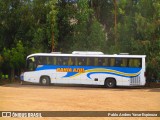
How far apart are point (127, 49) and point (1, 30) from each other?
43.7 ft

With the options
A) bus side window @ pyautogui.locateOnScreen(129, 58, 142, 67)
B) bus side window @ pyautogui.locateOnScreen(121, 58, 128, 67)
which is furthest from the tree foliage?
bus side window @ pyautogui.locateOnScreen(121, 58, 128, 67)

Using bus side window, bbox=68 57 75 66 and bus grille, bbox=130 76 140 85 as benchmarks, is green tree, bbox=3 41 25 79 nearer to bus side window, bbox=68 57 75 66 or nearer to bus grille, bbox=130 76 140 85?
bus side window, bbox=68 57 75 66

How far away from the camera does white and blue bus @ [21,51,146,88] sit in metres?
24.3

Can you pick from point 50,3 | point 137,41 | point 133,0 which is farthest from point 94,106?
point 133,0

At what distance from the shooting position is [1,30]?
108 feet

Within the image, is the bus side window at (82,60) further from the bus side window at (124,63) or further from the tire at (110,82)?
the bus side window at (124,63)

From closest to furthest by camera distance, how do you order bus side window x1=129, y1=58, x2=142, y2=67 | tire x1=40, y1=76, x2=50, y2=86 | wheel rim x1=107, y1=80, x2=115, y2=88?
bus side window x1=129, y1=58, x2=142, y2=67 < wheel rim x1=107, y1=80, x2=115, y2=88 < tire x1=40, y1=76, x2=50, y2=86

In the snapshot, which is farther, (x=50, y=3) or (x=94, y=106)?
(x=50, y=3)

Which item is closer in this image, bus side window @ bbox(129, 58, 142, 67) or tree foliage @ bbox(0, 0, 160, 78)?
bus side window @ bbox(129, 58, 142, 67)

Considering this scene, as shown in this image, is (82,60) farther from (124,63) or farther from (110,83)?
(124,63)

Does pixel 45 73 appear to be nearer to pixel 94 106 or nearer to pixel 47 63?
pixel 47 63

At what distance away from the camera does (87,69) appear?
24719 mm

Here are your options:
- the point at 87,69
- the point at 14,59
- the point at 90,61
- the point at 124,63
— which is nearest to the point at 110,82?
the point at 124,63

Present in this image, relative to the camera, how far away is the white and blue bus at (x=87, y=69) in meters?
24.3
